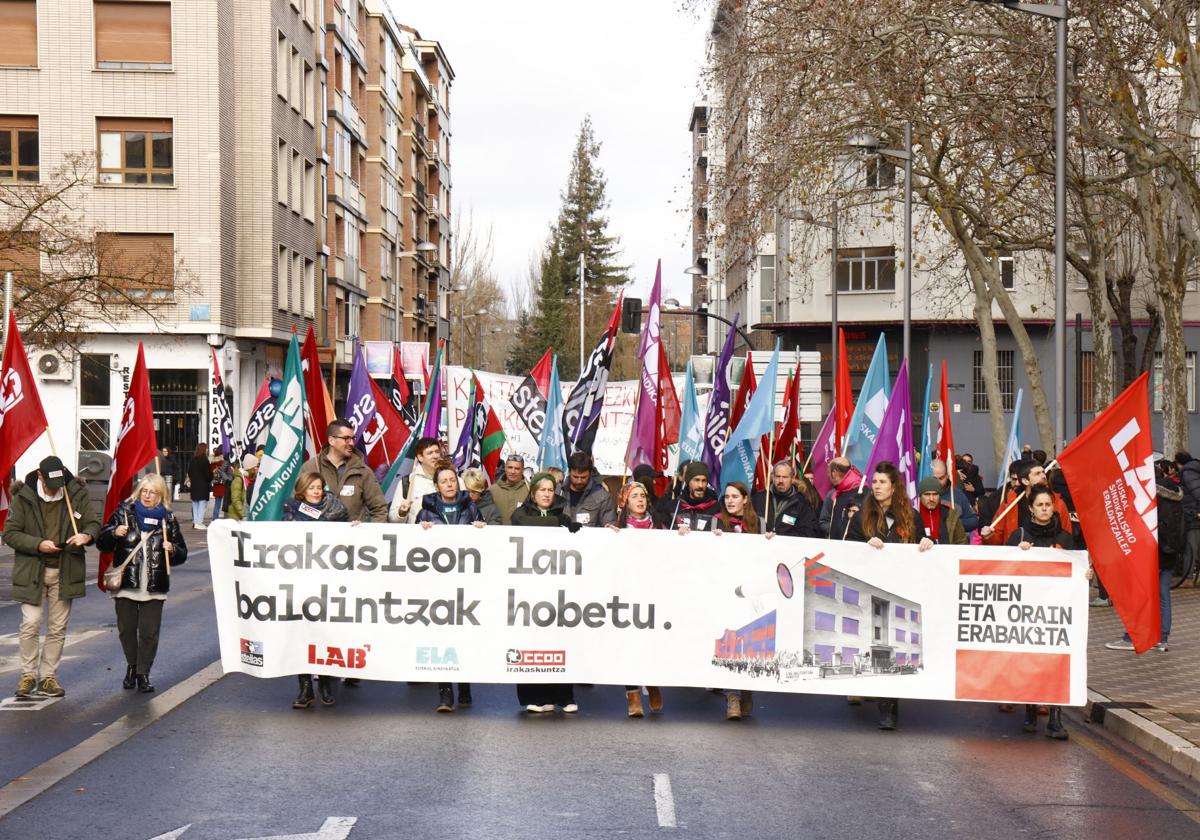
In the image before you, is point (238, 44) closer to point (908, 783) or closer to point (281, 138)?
point (281, 138)

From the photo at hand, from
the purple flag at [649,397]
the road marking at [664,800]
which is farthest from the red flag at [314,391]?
the road marking at [664,800]

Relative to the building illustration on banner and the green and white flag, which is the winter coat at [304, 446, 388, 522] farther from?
the building illustration on banner

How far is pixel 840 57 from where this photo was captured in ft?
73.2

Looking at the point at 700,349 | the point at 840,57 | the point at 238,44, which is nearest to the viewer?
the point at 840,57

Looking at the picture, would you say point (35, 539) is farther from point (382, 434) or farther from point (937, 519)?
point (382, 434)

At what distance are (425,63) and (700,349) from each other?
24.6m

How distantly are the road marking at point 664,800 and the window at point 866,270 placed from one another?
40.6m

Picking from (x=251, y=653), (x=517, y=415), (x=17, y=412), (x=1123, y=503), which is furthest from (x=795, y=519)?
(x=517, y=415)

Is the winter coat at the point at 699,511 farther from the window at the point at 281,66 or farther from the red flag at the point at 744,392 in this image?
the window at the point at 281,66

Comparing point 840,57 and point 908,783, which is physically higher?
point 840,57

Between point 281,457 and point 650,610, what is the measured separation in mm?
4421

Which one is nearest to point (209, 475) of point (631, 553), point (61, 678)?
point (61, 678)

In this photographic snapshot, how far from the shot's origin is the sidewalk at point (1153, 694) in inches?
396

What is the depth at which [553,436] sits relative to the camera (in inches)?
699
